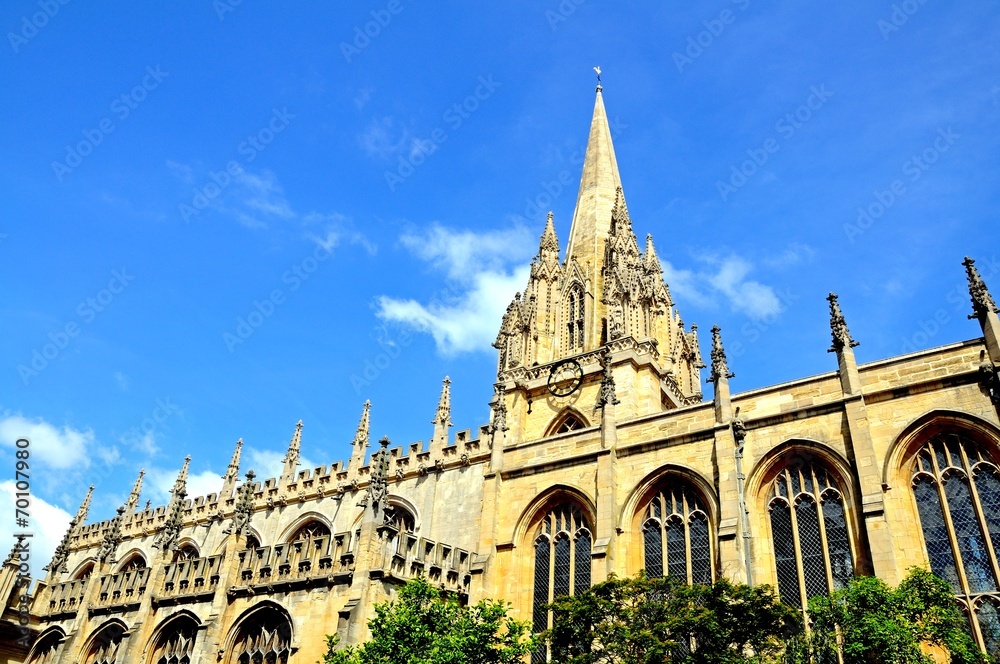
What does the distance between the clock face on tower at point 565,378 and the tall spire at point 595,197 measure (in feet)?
26.6

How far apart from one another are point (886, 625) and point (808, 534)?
577cm

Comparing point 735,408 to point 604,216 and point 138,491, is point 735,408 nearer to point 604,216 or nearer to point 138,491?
point 604,216

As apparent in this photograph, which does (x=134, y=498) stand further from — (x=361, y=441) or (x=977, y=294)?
(x=977, y=294)

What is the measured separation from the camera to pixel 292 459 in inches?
1613

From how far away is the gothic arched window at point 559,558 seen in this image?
926 inches

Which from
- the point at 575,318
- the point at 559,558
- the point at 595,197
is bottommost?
the point at 559,558

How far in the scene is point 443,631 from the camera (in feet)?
61.2

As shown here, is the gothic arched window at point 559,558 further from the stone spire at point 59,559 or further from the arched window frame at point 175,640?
the stone spire at point 59,559

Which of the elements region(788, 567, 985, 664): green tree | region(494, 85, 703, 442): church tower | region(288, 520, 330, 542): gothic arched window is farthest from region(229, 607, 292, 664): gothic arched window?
region(788, 567, 985, 664): green tree

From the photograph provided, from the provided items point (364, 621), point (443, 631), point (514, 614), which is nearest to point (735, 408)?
point (514, 614)

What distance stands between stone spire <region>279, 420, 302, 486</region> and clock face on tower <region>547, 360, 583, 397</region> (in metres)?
13.9

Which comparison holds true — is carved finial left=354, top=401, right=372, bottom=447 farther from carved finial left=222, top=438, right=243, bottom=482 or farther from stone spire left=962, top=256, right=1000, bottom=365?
stone spire left=962, top=256, right=1000, bottom=365

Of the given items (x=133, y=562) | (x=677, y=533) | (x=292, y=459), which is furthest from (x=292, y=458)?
(x=677, y=533)

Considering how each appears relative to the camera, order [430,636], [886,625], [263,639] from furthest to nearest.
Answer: [263,639], [430,636], [886,625]
